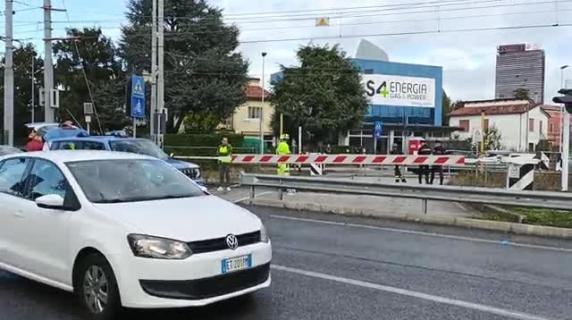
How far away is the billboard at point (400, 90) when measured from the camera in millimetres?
63344

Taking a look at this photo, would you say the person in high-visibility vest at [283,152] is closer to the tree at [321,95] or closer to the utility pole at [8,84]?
the utility pole at [8,84]

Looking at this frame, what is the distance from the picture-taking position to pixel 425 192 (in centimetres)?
1365

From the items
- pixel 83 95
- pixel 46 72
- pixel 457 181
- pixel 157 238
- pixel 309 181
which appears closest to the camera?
pixel 157 238

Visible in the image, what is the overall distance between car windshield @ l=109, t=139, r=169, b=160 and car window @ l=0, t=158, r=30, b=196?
874 centimetres

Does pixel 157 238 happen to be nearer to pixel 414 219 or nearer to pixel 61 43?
pixel 414 219

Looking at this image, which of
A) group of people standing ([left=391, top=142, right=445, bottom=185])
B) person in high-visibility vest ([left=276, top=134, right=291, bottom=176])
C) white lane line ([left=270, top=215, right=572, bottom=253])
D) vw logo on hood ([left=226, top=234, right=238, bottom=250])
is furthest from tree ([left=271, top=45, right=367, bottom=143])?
vw logo on hood ([left=226, top=234, right=238, bottom=250])

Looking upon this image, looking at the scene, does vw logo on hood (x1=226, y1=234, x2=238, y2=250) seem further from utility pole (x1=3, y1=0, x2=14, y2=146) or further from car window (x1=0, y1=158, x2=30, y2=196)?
utility pole (x1=3, y1=0, x2=14, y2=146)

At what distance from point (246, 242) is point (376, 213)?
852 cm

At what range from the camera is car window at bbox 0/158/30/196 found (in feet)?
23.1

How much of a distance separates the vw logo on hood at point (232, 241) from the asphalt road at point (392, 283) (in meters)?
0.75

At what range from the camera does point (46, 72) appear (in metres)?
29.1

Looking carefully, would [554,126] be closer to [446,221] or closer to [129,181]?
[446,221]

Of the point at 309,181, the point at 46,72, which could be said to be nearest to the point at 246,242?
the point at 309,181

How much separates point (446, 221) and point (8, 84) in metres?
23.2
